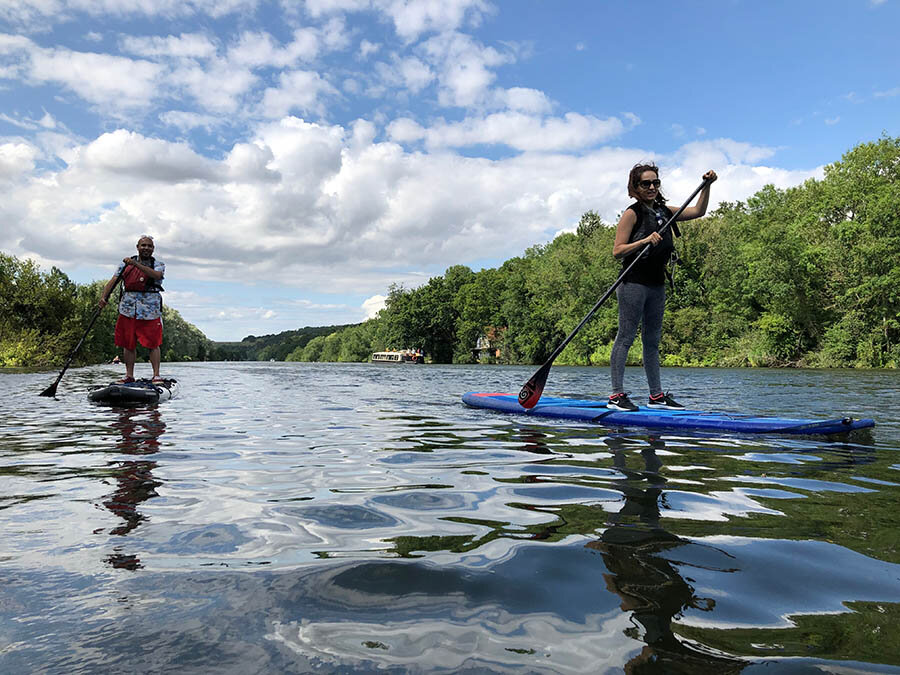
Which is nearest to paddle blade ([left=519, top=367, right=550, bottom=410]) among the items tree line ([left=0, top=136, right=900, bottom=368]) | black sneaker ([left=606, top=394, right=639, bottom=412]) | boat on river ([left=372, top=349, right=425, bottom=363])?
→ black sneaker ([left=606, top=394, right=639, bottom=412])

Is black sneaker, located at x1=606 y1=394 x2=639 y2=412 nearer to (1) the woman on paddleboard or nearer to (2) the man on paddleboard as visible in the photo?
(1) the woman on paddleboard

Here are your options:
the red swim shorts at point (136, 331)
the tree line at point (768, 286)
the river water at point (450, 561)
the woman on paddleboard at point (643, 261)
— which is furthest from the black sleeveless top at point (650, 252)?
the tree line at point (768, 286)

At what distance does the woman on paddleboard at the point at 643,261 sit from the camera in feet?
22.4

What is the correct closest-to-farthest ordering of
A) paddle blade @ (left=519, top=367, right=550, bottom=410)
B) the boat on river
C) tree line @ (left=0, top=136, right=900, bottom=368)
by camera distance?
paddle blade @ (left=519, top=367, right=550, bottom=410), tree line @ (left=0, top=136, right=900, bottom=368), the boat on river

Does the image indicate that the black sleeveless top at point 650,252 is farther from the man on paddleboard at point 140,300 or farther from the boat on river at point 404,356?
the boat on river at point 404,356

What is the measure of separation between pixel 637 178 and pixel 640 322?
1.69m

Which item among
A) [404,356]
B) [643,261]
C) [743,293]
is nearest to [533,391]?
[643,261]

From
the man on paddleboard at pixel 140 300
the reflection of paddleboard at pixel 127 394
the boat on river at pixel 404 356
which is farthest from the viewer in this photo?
the boat on river at pixel 404 356

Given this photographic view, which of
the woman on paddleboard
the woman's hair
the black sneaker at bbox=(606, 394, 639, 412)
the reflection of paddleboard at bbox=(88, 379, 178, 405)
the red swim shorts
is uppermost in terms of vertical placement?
the woman's hair

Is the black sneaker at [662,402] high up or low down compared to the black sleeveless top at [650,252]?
down

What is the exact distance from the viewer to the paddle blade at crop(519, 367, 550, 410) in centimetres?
752

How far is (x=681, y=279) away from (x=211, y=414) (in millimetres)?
50566

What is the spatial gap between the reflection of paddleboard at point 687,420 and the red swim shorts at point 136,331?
643 centimetres

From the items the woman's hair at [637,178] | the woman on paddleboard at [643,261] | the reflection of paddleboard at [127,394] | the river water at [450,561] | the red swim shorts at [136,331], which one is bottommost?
the river water at [450,561]
